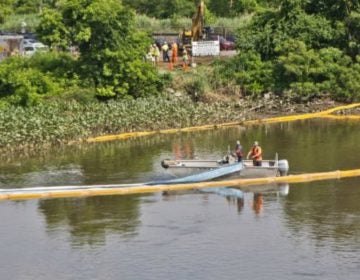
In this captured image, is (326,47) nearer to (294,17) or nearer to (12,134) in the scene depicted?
(294,17)

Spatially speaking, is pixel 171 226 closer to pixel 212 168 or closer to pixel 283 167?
pixel 212 168

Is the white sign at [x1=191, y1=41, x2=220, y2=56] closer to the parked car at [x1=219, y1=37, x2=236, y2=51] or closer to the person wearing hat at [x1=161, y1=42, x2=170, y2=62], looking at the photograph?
the person wearing hat at [x1=161, y1=42, x2=170, y2=62]

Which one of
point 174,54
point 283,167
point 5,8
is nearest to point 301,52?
point 174,54

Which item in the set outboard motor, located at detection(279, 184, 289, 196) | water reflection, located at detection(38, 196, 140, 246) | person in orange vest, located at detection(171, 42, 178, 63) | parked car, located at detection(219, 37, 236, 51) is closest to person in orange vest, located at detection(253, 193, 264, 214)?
outboard motor, located at detection(279, 184, 289, 196)

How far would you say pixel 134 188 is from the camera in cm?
4244

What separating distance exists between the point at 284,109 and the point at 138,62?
10.4 metres

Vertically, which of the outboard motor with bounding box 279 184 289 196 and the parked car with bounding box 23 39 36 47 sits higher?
the parked car with bounding box 23 39 36 47

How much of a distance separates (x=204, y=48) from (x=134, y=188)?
34853 mm

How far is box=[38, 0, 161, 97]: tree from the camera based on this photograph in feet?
202

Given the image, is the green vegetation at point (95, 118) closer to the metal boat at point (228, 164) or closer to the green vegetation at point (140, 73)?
the green vegetation at point (140, 73)

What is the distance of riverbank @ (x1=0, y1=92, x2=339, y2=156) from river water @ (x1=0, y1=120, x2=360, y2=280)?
2331 mm

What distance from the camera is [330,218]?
38.1 metres

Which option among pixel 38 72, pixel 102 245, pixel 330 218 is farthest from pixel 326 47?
pixel 102 245

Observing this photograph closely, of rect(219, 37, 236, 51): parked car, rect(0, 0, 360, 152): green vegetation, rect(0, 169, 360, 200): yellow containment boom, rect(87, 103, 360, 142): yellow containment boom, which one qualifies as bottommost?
rect(0, 169, 360, 200): yellow containment boom
